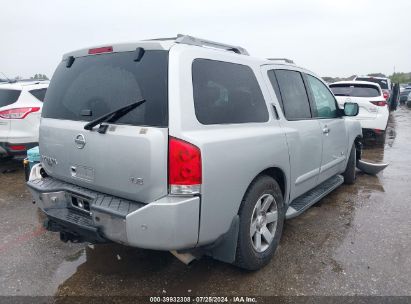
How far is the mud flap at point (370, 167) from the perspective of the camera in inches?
230

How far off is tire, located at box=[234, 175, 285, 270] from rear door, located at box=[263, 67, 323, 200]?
377 millimetres

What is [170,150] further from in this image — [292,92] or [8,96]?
[8,96]

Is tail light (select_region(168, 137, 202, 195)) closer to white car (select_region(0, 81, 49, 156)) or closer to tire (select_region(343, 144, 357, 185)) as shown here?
tire (select_region(343, 144, 357, 185))

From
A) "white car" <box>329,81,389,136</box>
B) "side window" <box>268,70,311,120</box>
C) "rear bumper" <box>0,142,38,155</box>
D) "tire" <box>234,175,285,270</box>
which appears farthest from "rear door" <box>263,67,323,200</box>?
"white car" <box>329,81,389,136</box>

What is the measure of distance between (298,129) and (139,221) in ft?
6.29

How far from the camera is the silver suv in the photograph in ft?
7.16

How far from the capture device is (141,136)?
2184 mm

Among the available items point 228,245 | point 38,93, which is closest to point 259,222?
point 228,245

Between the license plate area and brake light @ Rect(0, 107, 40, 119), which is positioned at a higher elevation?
brake light @ Rect(0, 107, 40, 119)

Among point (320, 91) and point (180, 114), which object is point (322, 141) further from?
point (180, 114)

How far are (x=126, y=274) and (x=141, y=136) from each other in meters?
1.39

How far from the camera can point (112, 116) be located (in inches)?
93.0

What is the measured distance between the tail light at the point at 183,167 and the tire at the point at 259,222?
0.62 meters

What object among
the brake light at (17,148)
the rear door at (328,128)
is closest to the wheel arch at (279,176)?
the rear door at (328,128)
